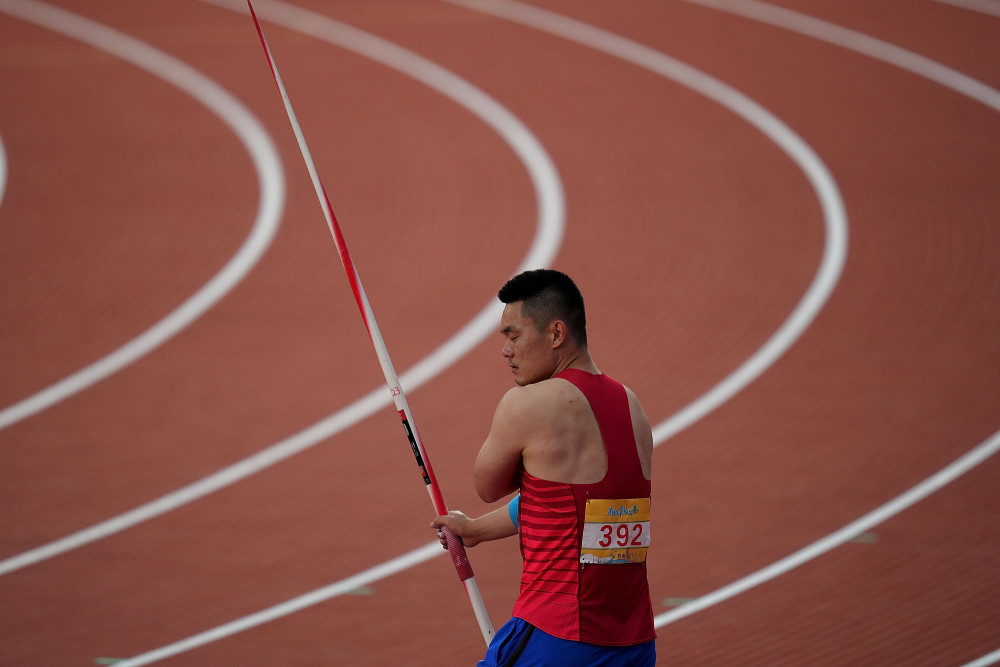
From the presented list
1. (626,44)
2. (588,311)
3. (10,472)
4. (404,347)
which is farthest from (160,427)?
(626,44)

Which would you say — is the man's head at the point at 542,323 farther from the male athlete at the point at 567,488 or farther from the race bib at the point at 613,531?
the race bib at the point at 613,531

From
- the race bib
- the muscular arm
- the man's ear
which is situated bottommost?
the race bib

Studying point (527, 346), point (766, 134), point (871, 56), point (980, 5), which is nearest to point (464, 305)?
point (766, 134)

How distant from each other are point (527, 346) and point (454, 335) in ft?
18.8

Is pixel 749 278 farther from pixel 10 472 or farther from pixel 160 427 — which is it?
pixel 10 472

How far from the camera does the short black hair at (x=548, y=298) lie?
3469mm

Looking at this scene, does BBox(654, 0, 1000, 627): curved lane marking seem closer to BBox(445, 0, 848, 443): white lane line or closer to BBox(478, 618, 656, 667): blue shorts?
BBox(445, 0, 848, 443): white lane line

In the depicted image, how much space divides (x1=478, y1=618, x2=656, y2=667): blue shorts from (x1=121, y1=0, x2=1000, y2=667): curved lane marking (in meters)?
2.51

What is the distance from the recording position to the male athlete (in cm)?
334

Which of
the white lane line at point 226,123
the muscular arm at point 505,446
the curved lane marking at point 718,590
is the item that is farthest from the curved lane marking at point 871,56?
the white lane line at point 226,123

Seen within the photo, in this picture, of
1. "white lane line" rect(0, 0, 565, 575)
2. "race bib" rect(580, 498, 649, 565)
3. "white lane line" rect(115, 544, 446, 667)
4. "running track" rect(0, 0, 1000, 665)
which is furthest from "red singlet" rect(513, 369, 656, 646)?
"white lane line" rect(0, 0, 565, 575)

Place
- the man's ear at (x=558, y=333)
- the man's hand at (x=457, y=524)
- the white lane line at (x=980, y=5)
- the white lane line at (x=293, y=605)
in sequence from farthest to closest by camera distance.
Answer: the white lane line at (x=980, y=5) < the white lane line at (x=293, y=605) < the man's hand at (x=457, y=524) < the man's ear at (x=558, y=333)

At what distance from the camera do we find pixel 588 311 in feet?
31.0

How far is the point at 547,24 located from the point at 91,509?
1064cm
